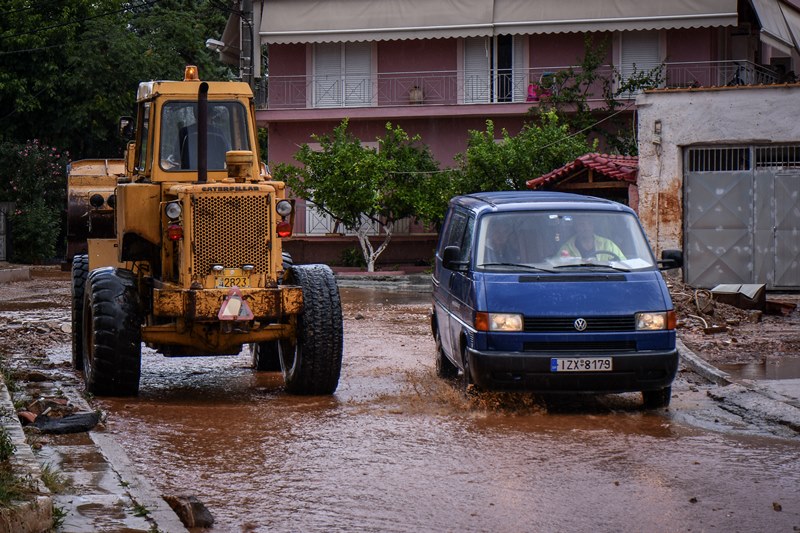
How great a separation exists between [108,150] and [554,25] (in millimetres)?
17807

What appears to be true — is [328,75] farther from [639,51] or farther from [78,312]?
[78,312]

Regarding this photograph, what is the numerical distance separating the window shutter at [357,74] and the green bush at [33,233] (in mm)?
10821

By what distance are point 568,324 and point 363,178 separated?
21.7 m

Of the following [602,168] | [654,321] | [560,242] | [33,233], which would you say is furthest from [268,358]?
[33,233]

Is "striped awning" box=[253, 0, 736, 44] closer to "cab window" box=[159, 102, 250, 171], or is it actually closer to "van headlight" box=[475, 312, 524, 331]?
"cab window" box=[159, 102, 250, 171]

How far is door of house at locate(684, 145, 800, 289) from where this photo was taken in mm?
22875

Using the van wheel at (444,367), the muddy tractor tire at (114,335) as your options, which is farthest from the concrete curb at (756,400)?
the muddy tractor tire at (114,335)

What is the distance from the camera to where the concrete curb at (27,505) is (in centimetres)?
615

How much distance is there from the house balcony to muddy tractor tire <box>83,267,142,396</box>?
2461 centimetres

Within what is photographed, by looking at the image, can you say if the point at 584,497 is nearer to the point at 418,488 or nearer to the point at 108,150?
the point at 418,488

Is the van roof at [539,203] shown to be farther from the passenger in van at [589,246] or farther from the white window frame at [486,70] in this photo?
the white window frame at [486,70]

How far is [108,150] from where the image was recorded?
44.2 meters

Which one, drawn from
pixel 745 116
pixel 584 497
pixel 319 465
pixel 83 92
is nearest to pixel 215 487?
pixel 319 465

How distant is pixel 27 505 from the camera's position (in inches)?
248
